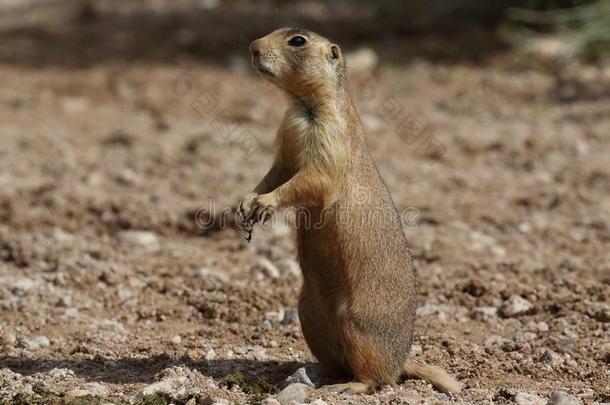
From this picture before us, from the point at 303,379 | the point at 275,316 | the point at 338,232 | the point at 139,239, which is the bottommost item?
the point at 139,239

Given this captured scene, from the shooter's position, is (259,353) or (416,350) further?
(416,350)

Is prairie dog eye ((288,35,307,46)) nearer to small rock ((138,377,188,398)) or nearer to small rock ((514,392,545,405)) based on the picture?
small rock ((138,377,188,398))

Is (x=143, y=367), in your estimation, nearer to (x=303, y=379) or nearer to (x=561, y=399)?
(x=303, y=379)

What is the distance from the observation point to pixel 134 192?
26.5 ft

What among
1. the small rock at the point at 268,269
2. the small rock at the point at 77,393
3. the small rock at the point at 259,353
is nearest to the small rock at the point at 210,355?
the small rock at the point at 259,353

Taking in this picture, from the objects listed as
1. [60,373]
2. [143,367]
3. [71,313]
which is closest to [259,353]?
[143,367]

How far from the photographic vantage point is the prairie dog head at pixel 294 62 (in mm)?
4902

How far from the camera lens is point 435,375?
4.79 meters

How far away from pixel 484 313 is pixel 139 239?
8.78 ft

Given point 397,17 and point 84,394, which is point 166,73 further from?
point 84,394

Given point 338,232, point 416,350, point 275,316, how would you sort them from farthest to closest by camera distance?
point 275,316
point 416,350
point 338,232

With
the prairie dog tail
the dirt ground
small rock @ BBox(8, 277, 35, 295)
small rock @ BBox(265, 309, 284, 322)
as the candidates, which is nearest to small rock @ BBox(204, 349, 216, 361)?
the dirt ground

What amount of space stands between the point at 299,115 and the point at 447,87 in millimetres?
6662

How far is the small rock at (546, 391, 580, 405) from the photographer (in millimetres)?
4422
